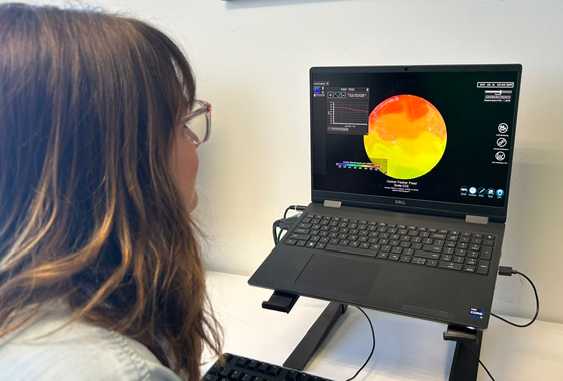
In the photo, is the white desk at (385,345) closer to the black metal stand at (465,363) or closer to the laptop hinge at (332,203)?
the black metal stand at (465,363)

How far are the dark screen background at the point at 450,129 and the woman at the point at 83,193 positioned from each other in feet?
1.54

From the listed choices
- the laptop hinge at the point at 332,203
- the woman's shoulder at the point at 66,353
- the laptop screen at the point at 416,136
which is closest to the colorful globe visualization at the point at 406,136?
the laptop screen at the point at 416,136

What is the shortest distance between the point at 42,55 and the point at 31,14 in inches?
2.2

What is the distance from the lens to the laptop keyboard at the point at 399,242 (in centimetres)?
83

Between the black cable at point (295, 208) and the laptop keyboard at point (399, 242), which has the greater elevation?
the laptop keyboard at point (399, 242)

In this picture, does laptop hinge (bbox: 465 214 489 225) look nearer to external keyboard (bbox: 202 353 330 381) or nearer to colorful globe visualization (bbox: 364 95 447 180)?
colorful globe visualization (bbox: 364 95 447 180)

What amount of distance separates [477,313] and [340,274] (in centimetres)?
22

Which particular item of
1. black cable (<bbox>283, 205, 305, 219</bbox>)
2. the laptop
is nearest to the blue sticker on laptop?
the laptop

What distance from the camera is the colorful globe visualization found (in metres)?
0.89

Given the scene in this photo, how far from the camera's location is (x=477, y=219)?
2.94 ft

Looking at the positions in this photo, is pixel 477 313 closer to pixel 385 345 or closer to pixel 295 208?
pixel 385 345

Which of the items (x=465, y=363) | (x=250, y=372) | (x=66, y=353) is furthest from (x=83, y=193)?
(x=465, y=363)

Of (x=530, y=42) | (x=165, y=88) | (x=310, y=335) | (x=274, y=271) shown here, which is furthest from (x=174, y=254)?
(x=530, y=42)

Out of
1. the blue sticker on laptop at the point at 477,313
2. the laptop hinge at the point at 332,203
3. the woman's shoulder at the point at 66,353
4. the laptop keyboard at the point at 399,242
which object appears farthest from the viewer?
the laptop hinge at the point at 332,203
